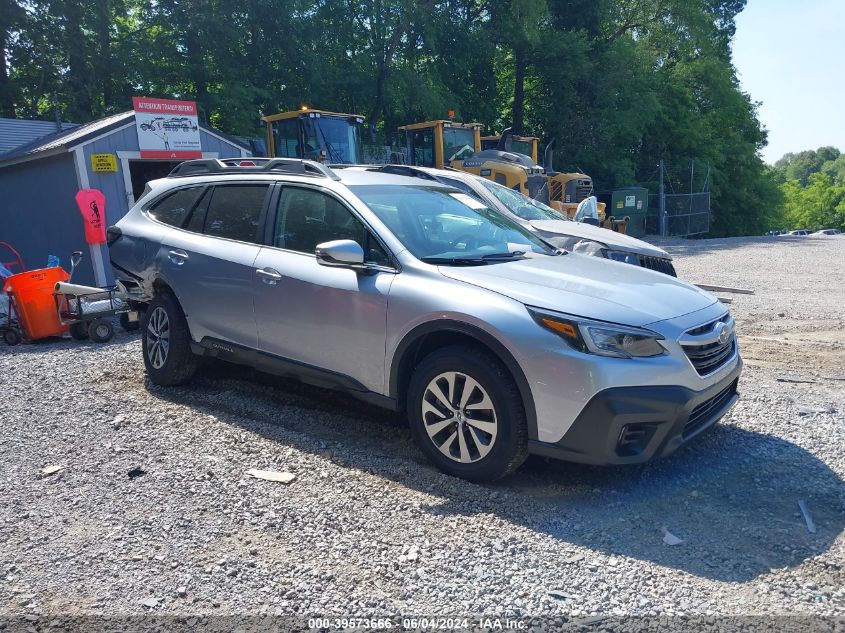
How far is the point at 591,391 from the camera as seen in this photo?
342 centimetres

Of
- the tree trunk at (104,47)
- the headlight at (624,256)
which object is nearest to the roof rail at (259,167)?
the headlight at (624,256)

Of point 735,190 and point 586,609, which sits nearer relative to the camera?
point 586,609

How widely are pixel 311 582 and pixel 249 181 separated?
329 centimetres

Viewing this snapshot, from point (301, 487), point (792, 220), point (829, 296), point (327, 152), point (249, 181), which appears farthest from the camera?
point (792, 220)

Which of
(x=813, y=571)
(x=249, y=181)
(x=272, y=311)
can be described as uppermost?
(x=249, y=181)

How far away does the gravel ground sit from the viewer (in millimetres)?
2891

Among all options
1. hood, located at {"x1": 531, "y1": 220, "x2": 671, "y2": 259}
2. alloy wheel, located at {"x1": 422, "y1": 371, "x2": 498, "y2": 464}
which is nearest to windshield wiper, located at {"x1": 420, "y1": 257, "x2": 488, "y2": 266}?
alloy wheel, located at {"x1": 422, "y1": 371, "x2": 498, "y2": 464}

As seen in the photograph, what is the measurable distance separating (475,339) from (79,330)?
655cm

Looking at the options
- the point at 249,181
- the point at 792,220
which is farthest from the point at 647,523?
the point at 792,220

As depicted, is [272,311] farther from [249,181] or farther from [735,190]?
[735,190]

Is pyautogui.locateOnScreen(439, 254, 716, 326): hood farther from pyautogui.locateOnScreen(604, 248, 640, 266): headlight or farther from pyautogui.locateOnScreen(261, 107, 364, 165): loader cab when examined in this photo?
pyautogui.locateOnScreen(261, 107, 364, 165): loader cab

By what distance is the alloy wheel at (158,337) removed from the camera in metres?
5.60

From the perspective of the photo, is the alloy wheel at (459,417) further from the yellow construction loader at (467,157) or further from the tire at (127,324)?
the yellow construction loader at (467,157)

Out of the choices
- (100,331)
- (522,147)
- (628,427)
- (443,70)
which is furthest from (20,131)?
(443,70)
